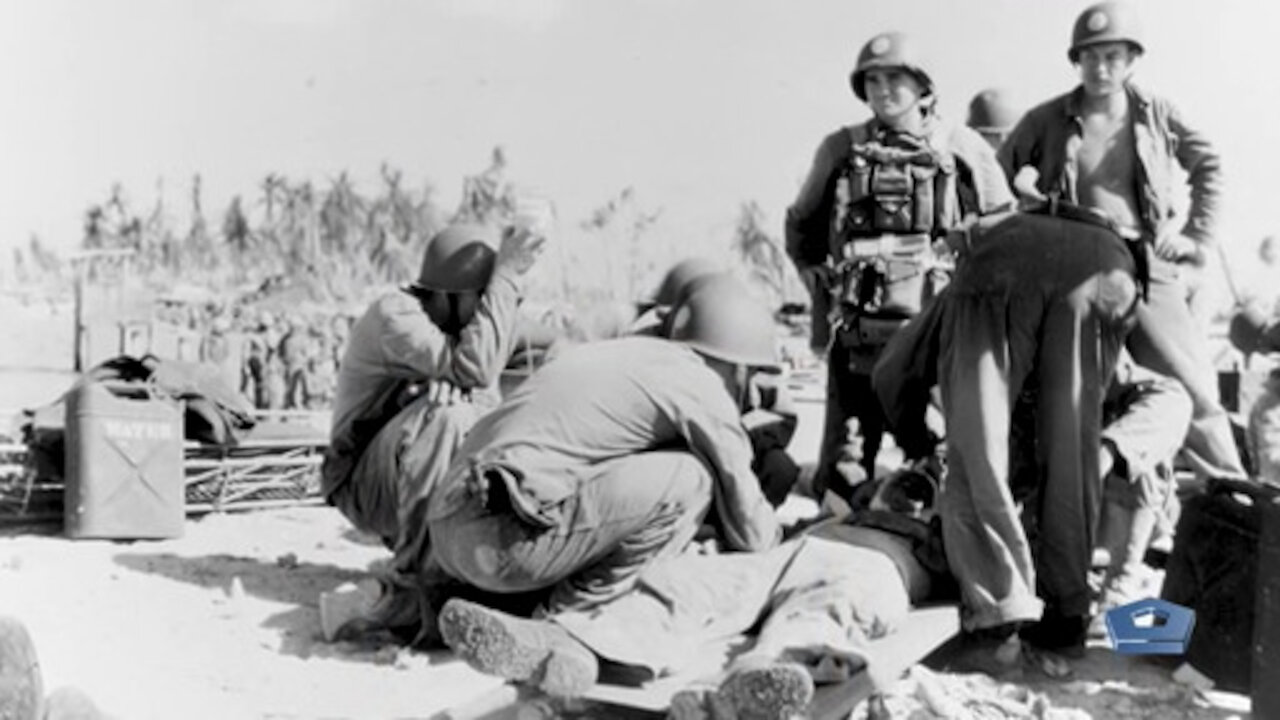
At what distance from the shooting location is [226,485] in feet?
33.1

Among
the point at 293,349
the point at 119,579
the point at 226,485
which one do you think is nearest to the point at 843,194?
the point at 119,579

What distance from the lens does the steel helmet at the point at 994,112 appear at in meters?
9.94

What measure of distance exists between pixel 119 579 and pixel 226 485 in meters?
2.38

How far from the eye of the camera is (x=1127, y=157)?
21.9 ft

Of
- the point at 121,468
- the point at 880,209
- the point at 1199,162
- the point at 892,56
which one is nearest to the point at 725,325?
the point at 880,209

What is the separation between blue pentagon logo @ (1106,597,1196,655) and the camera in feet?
17.0

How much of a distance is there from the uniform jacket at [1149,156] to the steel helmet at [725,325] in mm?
1803

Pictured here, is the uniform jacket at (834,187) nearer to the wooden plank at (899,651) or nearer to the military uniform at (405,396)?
the military uniform at (405,396)

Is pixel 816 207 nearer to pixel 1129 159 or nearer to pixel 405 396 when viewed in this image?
pixel 1129 159

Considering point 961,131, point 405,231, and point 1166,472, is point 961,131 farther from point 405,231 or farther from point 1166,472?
point 405,231

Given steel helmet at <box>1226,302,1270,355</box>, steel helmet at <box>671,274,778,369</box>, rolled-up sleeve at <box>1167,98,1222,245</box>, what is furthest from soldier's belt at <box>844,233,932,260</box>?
steel helmet at <box>1226,302,1270,355</box>

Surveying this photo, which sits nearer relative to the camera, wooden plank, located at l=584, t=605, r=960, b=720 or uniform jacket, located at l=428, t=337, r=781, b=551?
wooden plank, located at l=584, t=605, r=960, b=720

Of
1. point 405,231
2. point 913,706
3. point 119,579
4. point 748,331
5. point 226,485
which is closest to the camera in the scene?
point 913,706

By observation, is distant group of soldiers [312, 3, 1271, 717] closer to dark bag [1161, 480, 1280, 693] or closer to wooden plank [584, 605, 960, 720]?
wooden plank [584, 605, 960, 720]
